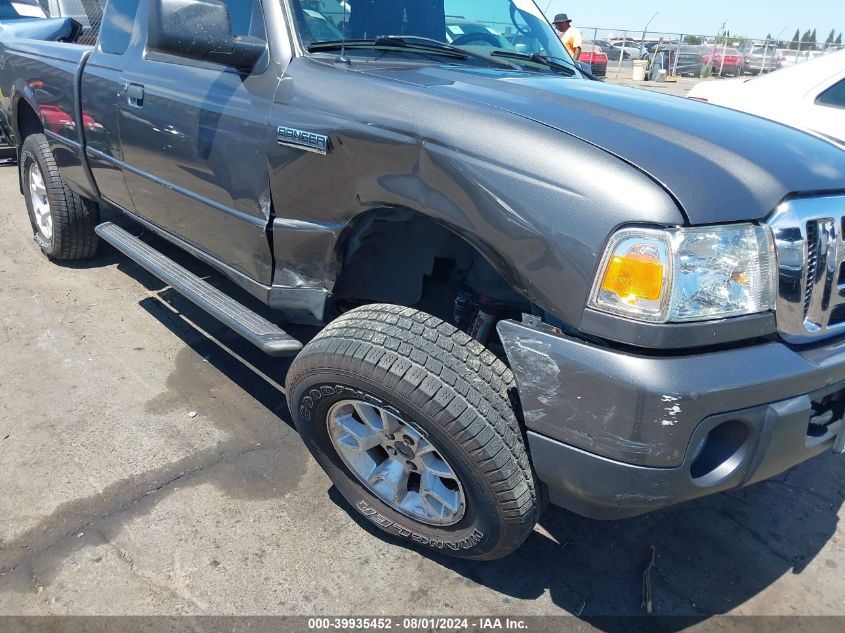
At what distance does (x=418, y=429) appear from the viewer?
6.69 ft

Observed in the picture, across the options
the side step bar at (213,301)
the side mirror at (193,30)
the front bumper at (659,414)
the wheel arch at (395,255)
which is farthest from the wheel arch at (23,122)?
the front bumper at (659,414)

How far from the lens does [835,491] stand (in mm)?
2781

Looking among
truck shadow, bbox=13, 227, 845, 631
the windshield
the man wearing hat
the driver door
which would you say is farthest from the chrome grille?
the man wearing hat

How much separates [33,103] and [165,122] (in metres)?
2.03

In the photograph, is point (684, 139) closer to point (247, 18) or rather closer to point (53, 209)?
Answer: point (247, 18)

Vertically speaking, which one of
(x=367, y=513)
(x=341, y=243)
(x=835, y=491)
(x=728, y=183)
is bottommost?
(x=835, y=491)

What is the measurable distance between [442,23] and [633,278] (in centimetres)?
177

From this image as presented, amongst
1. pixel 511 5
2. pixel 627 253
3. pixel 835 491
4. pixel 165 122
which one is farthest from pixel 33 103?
pixel 835 491

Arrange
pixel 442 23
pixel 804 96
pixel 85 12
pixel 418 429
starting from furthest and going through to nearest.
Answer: pixel 85 12 → pixel 804 96 → pixel 442 23 → pixel 418 429

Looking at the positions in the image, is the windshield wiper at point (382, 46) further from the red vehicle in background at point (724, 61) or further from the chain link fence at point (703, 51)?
the red vehicle in background at point (724, 61)

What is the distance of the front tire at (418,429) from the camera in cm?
192

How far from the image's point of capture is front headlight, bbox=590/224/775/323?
5.24 ft

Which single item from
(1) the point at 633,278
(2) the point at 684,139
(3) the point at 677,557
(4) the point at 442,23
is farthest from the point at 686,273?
(4) the point at 442,23

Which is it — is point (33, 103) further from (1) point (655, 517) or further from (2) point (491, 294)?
(1) point (655, 517)
